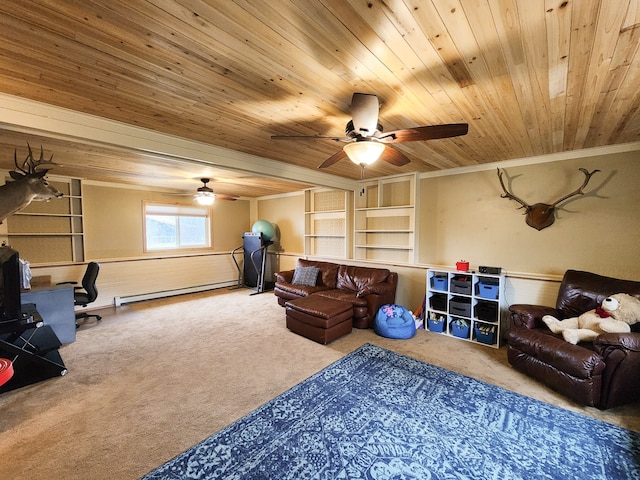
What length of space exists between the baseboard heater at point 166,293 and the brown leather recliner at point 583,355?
608cm

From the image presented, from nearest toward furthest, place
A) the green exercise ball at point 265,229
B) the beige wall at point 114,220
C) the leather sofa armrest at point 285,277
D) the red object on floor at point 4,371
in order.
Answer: the red object on floor at point 4,371 < the beige wall at point 114,220 < the leather sofa armrest at point 285,277 < the green exercise ball at point 265,229

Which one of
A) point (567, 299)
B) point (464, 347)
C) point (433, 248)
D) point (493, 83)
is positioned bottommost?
point (464, 347)

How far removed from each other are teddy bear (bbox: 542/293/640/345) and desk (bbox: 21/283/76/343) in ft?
18.3

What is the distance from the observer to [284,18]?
128cm

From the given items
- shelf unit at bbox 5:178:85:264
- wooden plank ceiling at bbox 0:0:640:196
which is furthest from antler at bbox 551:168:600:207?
shelf unit at bbox 5:178:85:264

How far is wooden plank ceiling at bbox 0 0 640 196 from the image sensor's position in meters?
1.25

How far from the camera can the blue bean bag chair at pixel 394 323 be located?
3681 millimetres

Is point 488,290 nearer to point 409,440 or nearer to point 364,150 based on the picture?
point 409,440

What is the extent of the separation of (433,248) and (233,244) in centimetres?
511

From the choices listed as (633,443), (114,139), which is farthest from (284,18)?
(633,443)

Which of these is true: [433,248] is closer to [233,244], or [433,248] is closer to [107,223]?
[233,244]

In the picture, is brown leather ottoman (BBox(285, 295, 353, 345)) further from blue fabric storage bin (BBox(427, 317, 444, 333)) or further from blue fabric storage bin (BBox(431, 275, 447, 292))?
blue fabric storage bin (BBox(431, 275, 447, 292))

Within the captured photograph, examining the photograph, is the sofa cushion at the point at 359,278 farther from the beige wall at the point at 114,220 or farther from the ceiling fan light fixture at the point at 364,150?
the beige wall at the point at 114,220

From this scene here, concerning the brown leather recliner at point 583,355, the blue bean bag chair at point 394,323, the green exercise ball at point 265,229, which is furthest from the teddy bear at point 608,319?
the green exercise ball at point 265,229
